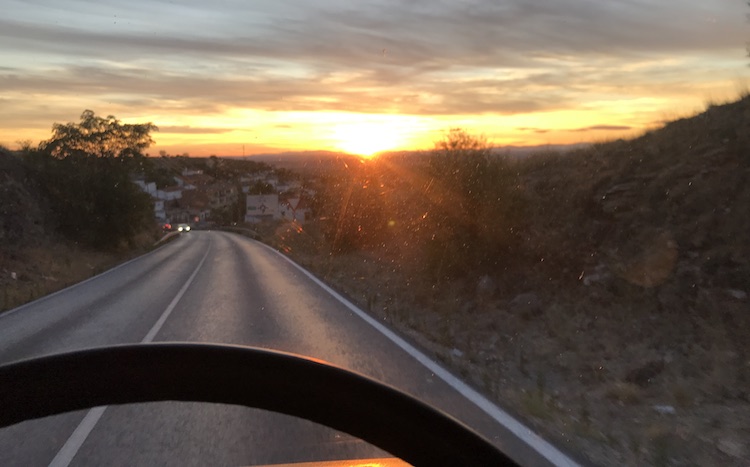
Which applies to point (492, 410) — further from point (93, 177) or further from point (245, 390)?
point (93, 177)

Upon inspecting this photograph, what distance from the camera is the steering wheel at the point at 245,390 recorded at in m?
2.17

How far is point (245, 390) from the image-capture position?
2289 millimetres

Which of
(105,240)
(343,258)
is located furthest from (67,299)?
(105,240)

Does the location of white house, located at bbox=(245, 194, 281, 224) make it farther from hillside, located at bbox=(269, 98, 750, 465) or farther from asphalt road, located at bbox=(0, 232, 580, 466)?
hillside, located at bbox=(269, 98, 750, 465)

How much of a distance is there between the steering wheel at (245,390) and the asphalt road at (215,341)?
2.53 meters

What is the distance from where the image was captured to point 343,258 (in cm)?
2531

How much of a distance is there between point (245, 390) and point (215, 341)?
8181mm

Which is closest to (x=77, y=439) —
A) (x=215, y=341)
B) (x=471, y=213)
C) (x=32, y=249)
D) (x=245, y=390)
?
(x=245, y=390)

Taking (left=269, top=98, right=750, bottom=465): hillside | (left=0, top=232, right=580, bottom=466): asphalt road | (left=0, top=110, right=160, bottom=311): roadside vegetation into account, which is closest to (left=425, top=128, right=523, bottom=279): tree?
(left=269, top=98, right=750, bottom=465): hillside

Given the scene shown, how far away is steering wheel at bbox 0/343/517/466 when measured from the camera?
2.17m

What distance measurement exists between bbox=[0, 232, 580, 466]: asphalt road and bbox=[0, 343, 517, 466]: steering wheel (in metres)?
2.53

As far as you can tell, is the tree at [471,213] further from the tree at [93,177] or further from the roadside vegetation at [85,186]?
the tree at [93,177]

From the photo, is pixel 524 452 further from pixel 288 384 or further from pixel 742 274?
pixel 742 274

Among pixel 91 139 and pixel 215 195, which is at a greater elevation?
pixel 91 139
